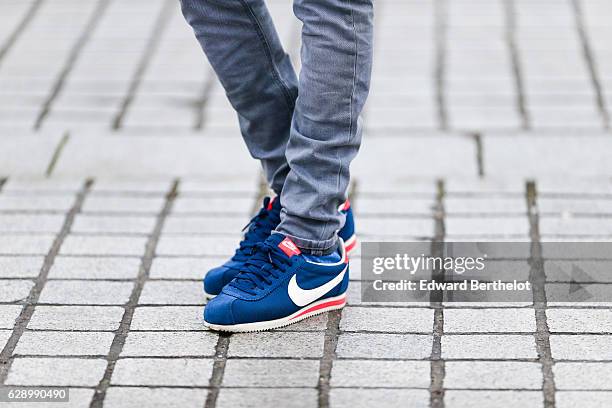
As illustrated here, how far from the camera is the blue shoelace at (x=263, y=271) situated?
270 centimetres

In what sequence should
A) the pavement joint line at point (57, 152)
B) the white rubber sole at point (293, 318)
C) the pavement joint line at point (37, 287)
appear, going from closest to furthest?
1. the pavement joint line at point (37, 287)
2. the white rubber sole at point (293, 318)
3. the pavement joint line at point (57, 152)

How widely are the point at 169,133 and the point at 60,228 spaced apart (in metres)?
0.73

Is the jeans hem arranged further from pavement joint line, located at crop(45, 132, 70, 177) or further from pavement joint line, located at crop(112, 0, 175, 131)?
pavement joint line, located at crop(112, 0, 175, 131)

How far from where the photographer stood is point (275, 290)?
8.81 feet

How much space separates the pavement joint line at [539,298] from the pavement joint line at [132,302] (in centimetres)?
90

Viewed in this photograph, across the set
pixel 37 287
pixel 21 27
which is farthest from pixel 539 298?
pixel 21 27

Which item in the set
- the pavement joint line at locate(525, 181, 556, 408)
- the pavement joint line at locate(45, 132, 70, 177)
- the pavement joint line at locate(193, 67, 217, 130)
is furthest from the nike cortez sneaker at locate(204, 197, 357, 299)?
the pavement joint line at locate(193, 67, 217, 130)

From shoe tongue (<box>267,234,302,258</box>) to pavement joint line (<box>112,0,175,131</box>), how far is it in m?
1.36

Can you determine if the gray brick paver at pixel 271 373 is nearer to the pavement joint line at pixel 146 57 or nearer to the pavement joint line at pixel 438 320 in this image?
the pavement joint line at pixel 438 320

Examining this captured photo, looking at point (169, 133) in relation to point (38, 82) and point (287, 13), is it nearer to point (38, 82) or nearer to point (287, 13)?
point (38, 82)

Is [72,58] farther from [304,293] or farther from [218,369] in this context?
[218,369]

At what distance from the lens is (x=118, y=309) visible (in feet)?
9.16

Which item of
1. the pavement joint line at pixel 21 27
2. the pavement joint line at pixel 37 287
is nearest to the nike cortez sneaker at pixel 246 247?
the pavement joint line at pixel 37 287

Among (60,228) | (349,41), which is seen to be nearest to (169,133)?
(60,228)
